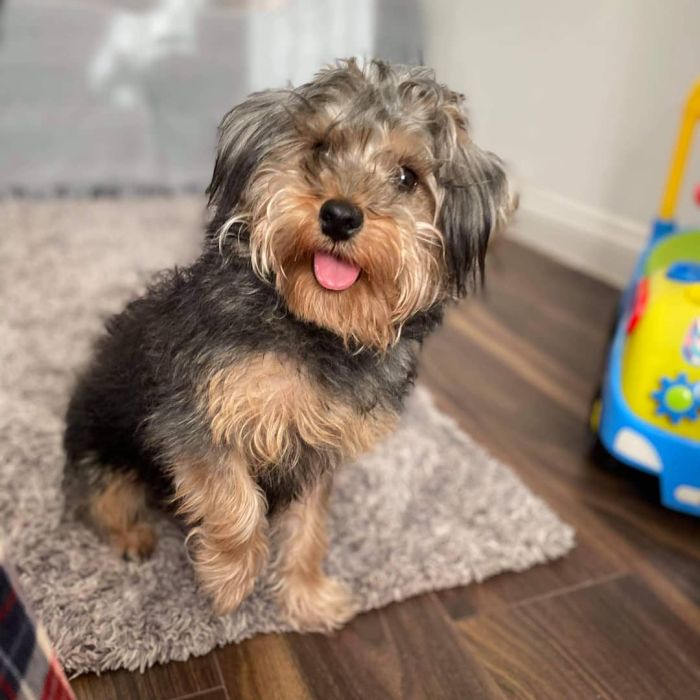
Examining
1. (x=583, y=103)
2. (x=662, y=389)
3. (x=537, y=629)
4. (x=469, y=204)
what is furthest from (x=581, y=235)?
(x=469, y=204)

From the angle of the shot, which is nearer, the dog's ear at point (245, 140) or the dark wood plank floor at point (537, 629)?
the dog's ear at point (245, 140)

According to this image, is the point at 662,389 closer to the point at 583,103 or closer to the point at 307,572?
the point at 307,572

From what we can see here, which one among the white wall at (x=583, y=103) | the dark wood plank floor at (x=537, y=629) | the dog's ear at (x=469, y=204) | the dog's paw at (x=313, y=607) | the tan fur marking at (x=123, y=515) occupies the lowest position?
the dark wood plank floor at (x=537, y=629)

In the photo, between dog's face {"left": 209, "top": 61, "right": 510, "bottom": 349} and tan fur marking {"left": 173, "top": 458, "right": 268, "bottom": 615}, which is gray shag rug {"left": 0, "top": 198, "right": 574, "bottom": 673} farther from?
dog's face {"left": 209, "top": 61, "right": 510, "bottom": 349}

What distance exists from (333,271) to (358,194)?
0.40 feet

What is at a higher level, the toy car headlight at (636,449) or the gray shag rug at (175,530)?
the toy car headlight at (636,449)

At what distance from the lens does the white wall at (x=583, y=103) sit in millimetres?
2908

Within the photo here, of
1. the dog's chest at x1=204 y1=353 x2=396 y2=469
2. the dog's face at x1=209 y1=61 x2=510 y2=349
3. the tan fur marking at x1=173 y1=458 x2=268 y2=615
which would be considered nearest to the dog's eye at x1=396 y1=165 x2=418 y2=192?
the dog's face at x1=209 y1=61 x2=510 y2=349

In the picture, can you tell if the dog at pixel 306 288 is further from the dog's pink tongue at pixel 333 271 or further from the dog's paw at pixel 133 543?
the dog's paw at pixel 133 543

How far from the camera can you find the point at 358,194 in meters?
1.11

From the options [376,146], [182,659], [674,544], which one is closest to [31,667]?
[182,659]

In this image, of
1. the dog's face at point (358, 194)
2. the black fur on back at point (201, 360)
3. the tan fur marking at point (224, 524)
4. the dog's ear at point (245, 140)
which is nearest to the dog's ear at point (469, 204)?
the dog's face at point (358, 194)

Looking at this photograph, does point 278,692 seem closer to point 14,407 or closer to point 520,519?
point 520,519

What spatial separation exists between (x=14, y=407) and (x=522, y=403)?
1.42 m
